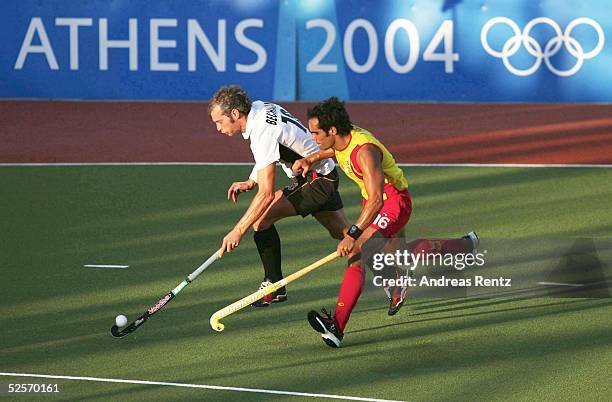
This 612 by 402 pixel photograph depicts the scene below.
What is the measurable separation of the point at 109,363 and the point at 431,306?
117 inches

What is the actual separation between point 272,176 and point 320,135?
520mm

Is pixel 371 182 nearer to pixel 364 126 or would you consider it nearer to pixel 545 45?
pixel 364 126

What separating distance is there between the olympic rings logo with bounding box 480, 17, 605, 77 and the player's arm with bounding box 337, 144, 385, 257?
1269 centimetres

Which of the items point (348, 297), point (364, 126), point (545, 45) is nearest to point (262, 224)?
point (348, 297)

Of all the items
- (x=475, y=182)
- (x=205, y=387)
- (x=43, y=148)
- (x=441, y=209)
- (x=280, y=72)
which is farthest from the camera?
(x=280, y=72)

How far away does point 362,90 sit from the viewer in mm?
21922

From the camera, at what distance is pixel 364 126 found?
20.3 metres

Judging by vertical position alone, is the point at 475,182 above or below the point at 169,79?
below

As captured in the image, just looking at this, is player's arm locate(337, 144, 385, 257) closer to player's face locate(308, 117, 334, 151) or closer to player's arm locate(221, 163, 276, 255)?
player's face locate(308, 117, 334, 151)

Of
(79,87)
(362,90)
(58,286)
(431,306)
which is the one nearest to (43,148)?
(79,87)

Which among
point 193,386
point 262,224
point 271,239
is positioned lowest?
point 193,386

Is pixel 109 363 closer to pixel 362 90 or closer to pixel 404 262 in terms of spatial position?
pixel 404 262

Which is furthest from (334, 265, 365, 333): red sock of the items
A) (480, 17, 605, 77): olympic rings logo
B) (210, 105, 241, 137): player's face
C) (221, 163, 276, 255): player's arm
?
(480, 17, 605, 77): olympic rings logo

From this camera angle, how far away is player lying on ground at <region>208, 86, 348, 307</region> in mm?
9828
